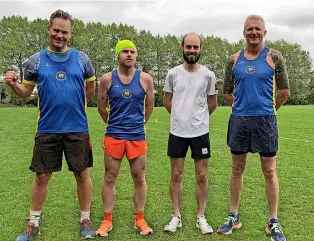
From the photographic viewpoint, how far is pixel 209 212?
208 inches

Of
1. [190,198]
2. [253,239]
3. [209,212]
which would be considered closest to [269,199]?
[253,239]

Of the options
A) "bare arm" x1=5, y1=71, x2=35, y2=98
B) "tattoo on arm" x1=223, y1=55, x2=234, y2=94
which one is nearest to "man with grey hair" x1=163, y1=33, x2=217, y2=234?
"tattoo on arm" x1=223, y1=55, x2=234, y2=94

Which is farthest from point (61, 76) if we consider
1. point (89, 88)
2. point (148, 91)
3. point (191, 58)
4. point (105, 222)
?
point (105, 222)

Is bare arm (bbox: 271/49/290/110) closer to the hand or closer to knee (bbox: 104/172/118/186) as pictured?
knee (bbox: 104/172/118/186)

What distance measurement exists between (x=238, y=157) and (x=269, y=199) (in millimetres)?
571

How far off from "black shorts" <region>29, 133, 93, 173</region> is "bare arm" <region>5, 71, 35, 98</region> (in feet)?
1.54

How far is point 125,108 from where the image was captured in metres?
4.49

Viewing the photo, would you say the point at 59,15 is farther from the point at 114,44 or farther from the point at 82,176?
the point at 114,44

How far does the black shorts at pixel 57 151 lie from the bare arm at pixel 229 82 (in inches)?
67.7

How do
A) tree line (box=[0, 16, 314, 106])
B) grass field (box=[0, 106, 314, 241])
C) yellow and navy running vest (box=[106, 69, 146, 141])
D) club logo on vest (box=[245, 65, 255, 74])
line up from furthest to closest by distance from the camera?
tree line (box=[0, 16, 314, 106])
grass field (box=[0, 106, 314, 241])
yellow and navy running vest (box=[106, 69, 146, 141])
club logo on vest (box=[245, 65, 255, 74])

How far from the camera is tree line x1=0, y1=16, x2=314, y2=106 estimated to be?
5550 centimetres

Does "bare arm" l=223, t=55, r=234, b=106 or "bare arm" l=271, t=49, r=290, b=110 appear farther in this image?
"bare arm" l=223, t=55, r=234, b=106

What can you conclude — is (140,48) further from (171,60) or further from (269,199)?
(269,199)

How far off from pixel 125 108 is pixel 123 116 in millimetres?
90
